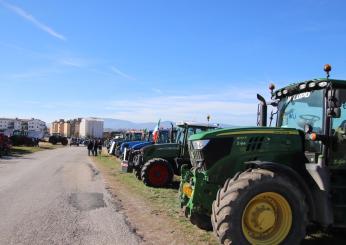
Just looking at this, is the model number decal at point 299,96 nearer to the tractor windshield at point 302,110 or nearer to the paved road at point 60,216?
the tractor windshield at point 302,110

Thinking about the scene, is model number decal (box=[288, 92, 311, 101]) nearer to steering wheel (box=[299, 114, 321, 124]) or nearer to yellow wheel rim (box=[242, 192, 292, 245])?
steering wheel (box=[299, 114, 321, 124])

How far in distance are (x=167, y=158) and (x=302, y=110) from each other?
10331 mm

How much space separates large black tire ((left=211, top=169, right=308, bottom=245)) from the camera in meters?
6.74

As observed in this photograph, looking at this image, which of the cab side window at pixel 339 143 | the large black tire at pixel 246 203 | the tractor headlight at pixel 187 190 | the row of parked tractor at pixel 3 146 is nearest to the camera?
the large black tire at pixel 246 203

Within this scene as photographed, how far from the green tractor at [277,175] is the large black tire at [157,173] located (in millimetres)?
8924

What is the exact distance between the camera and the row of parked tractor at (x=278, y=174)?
691 centimetres

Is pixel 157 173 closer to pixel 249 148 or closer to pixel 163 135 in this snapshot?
pixel 163 135

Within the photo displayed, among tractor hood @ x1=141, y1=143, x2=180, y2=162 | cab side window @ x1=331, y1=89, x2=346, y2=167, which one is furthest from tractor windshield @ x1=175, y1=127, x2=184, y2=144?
cab side window @ x1=331, y1=89, x2=346, y2=167

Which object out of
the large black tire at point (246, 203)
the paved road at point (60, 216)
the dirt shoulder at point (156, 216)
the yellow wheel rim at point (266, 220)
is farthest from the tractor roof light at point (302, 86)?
the paved road at point (60, 216)

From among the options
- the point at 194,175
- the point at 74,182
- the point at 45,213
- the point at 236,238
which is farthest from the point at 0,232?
the point at 74,182

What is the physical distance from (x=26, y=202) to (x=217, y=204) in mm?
6731

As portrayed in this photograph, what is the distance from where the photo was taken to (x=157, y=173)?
17250 mm

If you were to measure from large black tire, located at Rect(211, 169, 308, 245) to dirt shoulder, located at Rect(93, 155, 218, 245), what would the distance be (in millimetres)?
1291

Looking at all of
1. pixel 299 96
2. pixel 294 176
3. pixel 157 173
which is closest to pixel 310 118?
pixel 299 96
